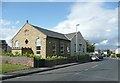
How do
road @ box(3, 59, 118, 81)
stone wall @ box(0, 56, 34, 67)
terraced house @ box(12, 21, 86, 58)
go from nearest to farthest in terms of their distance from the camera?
road @ box(3, 59, 118, 81), stone wall @ box(0, 56, 34, 67), terraced house @ box(12, 21, 86, 58)

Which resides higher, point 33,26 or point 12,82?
point 33,26

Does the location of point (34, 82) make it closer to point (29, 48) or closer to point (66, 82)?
point (66, 82)

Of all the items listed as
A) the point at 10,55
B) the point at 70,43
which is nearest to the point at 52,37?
the point at 70,43

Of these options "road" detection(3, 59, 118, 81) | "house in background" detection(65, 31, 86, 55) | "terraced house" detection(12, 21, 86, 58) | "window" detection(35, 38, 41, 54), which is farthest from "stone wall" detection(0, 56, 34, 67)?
"house in background" detection(65, 31, 86, 55)

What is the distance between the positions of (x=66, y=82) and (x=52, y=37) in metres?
32.4

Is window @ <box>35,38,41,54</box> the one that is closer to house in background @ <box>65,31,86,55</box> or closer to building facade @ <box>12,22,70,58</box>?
building facade @ <box>12,22,70,58</box>

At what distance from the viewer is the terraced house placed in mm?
44688

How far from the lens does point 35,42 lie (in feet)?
152

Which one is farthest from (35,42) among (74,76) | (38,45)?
(74,76)

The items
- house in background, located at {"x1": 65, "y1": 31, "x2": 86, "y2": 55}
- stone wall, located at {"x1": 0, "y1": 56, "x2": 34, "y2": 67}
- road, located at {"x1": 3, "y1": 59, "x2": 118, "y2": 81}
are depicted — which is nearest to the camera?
road, located at {"x1": 3, "y1": 59, "x2": 118, "y2": 81}

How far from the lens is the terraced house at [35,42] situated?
44.7m

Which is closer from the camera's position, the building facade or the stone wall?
the stone wall

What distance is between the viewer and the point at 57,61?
36125 millimetres

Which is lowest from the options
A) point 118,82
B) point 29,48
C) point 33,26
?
point 118,82
